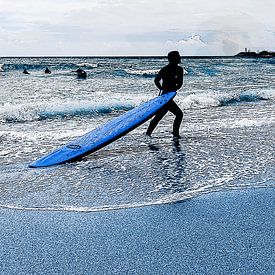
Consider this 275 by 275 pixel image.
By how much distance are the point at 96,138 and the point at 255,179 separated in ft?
9.19

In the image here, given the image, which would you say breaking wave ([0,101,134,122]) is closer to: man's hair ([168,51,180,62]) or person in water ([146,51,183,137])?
person in water ([146,51,183,137])

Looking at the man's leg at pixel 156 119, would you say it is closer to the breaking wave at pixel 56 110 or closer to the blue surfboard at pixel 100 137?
the blue surfboard at pixel 100 137

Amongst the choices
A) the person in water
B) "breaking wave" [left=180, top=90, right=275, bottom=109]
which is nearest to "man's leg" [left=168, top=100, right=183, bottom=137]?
the person in water

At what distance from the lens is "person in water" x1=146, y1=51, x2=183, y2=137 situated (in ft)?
29.0

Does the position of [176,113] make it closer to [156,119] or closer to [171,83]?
[156,119]

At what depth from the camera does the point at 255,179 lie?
18.4 feet

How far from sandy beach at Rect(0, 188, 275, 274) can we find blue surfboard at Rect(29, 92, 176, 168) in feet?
7.01

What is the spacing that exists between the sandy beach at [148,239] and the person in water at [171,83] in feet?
14.3

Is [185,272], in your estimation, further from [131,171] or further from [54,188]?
[131,171]

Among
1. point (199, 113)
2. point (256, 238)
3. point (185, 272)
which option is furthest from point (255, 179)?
point (199, 113)

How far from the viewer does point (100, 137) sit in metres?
7.40

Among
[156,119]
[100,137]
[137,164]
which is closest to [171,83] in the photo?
[156,119]

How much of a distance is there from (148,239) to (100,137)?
3.87m

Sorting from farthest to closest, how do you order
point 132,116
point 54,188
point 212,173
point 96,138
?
A: point 132,116 < point 96,138 < point 212,173 < point 54,188
